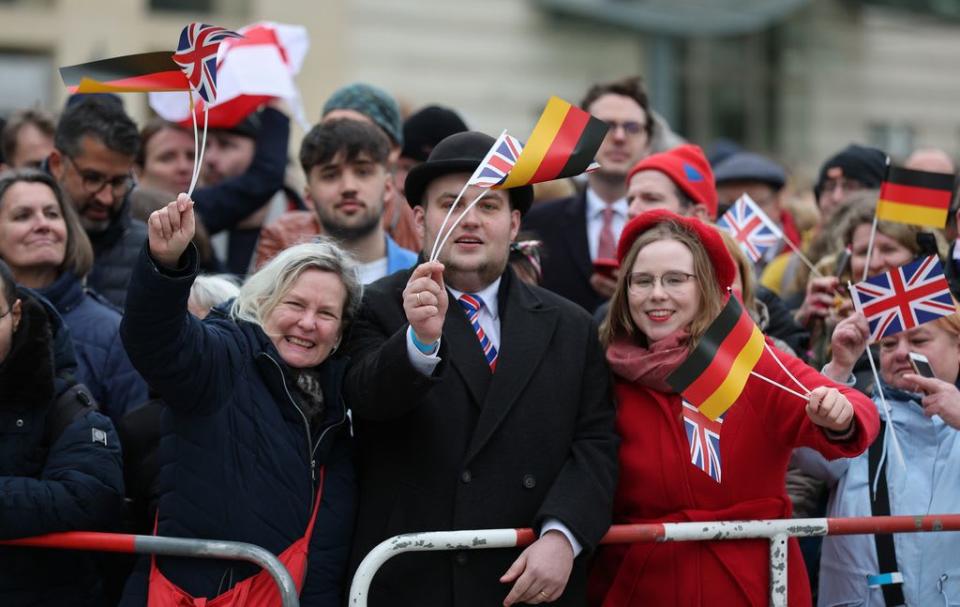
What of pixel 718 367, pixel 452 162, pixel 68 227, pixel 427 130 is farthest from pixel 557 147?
pixel 427 130

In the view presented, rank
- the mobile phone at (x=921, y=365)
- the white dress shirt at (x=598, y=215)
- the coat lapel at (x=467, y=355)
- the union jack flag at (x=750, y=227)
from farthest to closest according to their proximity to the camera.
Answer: the white dress shirt at (x=598, y=215)
the union jack flag at (x=750, y=227)
the mobile phone at (x=921, y=365)
the coat lapel at (x=467, y=355)

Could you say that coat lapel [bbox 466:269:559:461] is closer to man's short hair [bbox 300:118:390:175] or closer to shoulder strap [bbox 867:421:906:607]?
shoulder strap [bbox 867:421:906:607]

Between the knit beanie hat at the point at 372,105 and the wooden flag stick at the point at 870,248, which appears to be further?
the knit beanie hat at the point at 372,105

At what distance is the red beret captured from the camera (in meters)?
4.45

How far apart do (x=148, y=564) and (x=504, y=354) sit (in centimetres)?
124

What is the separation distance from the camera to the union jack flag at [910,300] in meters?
4.47

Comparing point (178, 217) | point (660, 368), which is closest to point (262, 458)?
point (178, 217)

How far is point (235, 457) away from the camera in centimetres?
401

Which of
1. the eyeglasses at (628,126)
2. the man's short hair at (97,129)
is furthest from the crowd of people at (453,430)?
the eyeglasses at (628,126)

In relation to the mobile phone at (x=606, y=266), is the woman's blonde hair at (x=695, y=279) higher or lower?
lower

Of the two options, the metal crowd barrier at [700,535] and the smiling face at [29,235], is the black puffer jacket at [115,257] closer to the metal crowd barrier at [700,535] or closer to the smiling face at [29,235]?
the smiling face at [29,235]

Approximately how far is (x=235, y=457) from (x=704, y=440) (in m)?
1.41

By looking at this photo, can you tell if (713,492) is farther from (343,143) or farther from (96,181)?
(96,181)

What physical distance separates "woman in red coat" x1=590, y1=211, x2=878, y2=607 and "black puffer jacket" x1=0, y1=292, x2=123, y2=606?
63.0 inches
